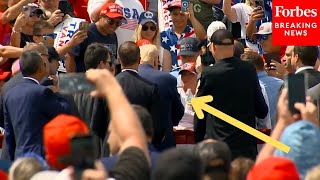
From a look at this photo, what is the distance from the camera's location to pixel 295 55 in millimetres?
11375

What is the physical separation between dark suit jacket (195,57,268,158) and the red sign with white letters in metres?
0.58

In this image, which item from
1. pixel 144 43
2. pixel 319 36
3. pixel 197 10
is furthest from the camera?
pixel 197 10

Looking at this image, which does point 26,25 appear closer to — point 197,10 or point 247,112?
point 197,10

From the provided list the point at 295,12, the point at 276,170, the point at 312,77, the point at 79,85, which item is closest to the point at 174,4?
the point at 295,12

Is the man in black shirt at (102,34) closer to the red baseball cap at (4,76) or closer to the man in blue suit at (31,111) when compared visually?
the red baseball cap at (4,76)

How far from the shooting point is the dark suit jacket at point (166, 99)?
11102mm

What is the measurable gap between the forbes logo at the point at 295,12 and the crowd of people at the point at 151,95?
346mm

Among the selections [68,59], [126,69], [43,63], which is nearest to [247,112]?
[126,69]

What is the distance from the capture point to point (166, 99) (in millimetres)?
11195

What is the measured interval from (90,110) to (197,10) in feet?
13.7

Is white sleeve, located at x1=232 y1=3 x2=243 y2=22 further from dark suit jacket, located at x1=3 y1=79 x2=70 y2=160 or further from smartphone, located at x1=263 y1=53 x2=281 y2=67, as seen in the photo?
dark suit jacket, located at x1=3 y1=79 x2=70 y2=160

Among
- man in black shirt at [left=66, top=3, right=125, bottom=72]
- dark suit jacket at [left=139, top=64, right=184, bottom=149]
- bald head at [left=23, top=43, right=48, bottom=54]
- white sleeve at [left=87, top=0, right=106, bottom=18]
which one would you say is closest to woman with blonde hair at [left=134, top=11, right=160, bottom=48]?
man in black shirt at [left=66, top=3, right=125, bottom=72]

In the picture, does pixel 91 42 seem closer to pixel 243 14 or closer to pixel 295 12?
pixel 243 14

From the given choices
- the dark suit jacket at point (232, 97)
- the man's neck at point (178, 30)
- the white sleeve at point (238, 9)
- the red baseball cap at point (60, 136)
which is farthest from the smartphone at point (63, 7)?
the red baseball cap at point (60, 136)
